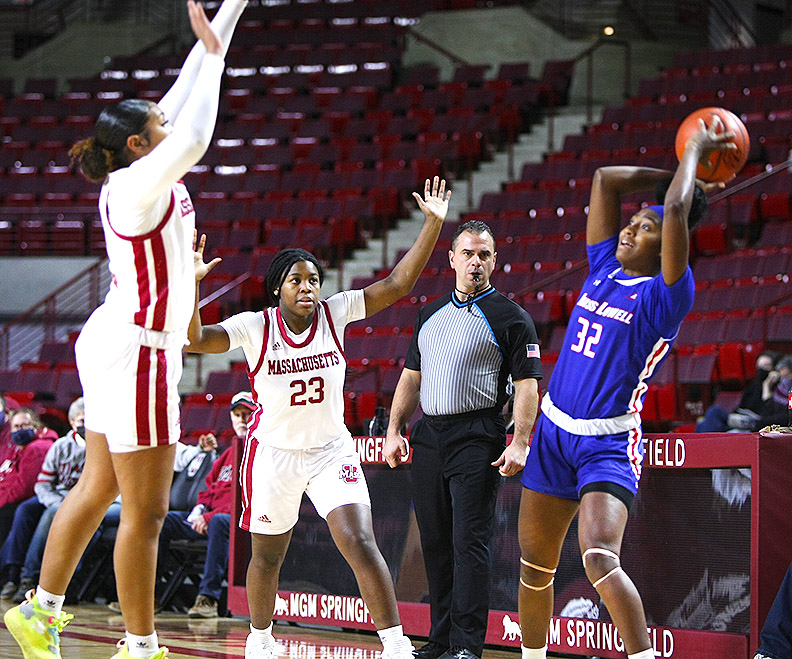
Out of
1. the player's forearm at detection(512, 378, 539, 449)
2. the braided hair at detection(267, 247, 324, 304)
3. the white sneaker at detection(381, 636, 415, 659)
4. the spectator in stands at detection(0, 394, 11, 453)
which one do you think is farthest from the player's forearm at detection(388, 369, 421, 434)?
the spectator in stands at detection(0, 394, 11, 453)

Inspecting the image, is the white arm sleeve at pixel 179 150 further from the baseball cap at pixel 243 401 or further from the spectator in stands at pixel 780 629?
the baseball cap at pixel 243 401

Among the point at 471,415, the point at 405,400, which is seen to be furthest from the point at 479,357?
the point at 405,400

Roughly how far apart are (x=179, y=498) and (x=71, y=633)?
192 centimetres

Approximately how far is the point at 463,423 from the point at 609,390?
3.26 ft

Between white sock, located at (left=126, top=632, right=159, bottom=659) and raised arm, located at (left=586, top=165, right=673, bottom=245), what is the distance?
7.33ft

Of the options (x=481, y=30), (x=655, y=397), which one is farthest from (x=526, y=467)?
(x=481, y=30)

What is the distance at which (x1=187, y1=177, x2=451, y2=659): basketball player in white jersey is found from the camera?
4.88 metres

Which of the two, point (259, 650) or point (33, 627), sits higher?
point (33, 627)

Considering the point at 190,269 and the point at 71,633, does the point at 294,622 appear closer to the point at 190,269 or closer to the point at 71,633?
the point at 71,633

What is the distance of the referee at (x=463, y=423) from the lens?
5.07 metres

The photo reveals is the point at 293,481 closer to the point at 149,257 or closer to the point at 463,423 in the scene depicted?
the point at 463,423

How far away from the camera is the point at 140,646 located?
12.0ft

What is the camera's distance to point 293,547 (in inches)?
277

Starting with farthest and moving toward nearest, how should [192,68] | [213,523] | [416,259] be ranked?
[213,523]
[416,259]
[192,68]
